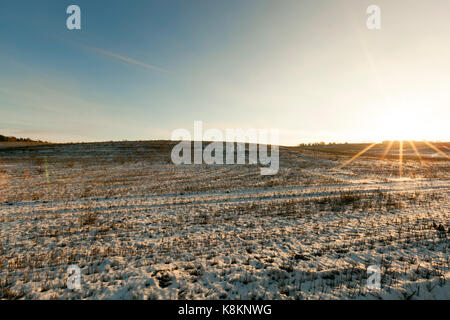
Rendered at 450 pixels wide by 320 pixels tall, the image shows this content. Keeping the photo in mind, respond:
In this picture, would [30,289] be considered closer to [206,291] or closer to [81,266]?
[81,266]

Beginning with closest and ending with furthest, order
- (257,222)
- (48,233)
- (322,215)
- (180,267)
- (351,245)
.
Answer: (180,267), (351,245), (48,233), (257,222), (322,215)

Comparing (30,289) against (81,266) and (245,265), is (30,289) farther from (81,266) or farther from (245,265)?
(245,265)

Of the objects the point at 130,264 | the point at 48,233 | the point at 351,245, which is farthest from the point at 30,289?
the point at 351,245

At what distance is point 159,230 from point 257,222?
17.0 feet

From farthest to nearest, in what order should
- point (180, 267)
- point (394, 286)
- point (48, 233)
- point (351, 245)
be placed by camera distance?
point (48, 233), point (351, 245), point (180, 267), point (394, 286)

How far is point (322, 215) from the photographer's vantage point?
38.3 feet

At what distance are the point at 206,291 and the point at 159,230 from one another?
16.6 ft

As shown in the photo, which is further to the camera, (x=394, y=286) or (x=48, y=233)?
(x=48, y=233)

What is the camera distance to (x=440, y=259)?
6.74 m
